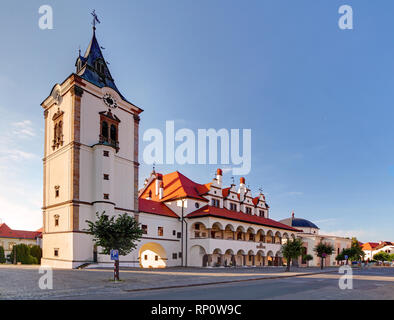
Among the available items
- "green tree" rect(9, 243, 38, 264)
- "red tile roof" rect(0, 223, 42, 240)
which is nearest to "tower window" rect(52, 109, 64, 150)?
"green tree" rect(9, 243, 38, 264)

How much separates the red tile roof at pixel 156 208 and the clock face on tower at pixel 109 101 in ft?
47.3

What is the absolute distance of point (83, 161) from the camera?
36.9 metres

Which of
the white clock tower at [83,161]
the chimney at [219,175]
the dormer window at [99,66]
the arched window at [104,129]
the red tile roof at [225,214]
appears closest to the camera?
the white clock tower at [83,161]

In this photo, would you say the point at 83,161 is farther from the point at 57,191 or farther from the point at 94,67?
the point at 94,67

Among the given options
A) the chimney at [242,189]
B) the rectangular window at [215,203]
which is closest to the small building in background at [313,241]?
the chimney at [242,189]

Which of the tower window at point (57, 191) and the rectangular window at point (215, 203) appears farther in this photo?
the rectangular window at point (215, 203)

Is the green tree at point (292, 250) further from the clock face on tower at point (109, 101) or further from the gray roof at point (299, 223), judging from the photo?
the gray roof at point (299, 223)

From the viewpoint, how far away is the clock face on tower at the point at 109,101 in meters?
40.6

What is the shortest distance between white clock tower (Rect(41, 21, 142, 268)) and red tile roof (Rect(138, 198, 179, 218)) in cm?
359

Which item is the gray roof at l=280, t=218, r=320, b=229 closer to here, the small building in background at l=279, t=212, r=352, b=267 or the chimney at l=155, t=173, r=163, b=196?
the small building in background at l=279, t=212, r=352, b=267

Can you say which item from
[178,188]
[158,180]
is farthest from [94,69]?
[178,188]
